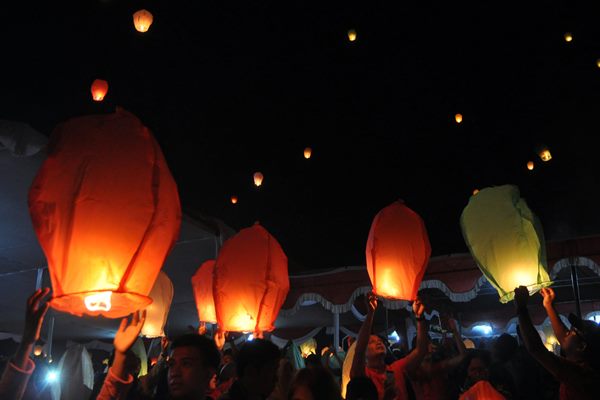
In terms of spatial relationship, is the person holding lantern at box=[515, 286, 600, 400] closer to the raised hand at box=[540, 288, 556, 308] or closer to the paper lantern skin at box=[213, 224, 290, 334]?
the raised hand at box=[540, 288, 556, 308]

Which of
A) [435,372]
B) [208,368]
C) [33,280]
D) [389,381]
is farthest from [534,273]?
[33,280]

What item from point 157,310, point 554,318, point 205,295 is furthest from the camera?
point 205,295

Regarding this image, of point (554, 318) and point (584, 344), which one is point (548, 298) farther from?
point (584, 344)

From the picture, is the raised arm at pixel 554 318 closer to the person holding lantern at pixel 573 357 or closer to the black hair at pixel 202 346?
the person holding lantern at pixel 573 357

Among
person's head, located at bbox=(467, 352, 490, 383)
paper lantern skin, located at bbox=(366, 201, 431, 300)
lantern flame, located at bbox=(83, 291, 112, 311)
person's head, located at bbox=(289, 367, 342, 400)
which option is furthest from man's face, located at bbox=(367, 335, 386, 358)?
lantern flame, located at bbox=(83, 291, 112, 311)

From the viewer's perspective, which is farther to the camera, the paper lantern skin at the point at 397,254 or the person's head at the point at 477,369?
the person's head at the point at 477,369

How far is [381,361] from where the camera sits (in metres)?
4.16

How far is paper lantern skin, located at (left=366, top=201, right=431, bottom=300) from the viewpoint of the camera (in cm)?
412

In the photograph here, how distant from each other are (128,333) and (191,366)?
38cm

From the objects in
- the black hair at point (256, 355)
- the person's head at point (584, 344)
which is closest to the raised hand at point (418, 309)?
the person's head at point (584, 344)

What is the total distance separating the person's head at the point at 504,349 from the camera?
4.71m

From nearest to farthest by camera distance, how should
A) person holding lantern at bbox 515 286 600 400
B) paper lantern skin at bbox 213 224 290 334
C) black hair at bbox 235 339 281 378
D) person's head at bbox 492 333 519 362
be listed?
person holding lantern at bbox 515 286 600 400
black hair at bbox 235 339 281 378
paper lantern skin at bbox 213 224 290 334
person's head at bbox 492 333 519 362

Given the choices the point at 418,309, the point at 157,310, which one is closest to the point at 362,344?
the point at 418,309

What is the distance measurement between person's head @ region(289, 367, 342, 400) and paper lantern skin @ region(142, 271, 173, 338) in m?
3.37
